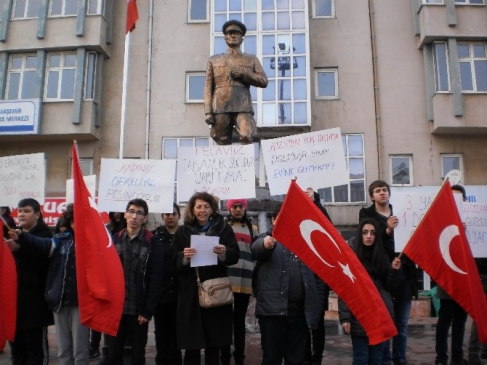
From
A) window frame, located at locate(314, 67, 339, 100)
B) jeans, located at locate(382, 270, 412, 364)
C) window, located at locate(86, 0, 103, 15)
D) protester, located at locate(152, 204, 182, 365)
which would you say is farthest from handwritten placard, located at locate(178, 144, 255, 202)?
window, located at locate(86, 0, 103, 15)

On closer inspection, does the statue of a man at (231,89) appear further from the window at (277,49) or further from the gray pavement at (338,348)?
A: the window at (277,49)

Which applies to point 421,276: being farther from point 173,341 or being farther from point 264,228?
point 173,341

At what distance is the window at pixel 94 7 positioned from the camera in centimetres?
1927

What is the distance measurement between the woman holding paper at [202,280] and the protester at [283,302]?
290mm

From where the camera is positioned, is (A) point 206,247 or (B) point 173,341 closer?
(A) point 206,247

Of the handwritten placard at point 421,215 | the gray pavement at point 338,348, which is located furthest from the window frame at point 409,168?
the handwritten placard at point 421,215

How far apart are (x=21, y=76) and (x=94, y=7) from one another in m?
3.88

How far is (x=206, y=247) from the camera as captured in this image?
4.37 meters

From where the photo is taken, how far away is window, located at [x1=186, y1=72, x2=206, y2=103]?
753 inches

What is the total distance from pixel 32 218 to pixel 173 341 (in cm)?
181

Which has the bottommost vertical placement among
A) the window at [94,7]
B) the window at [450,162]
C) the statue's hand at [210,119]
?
the statue's hand at [210,119]

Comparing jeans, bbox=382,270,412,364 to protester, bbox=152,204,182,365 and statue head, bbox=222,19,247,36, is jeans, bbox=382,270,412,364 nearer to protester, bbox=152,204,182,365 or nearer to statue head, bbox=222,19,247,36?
protester, bbox=152,204,182,365

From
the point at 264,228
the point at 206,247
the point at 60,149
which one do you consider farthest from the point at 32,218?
the point at 60,149

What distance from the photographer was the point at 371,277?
14.4ft
